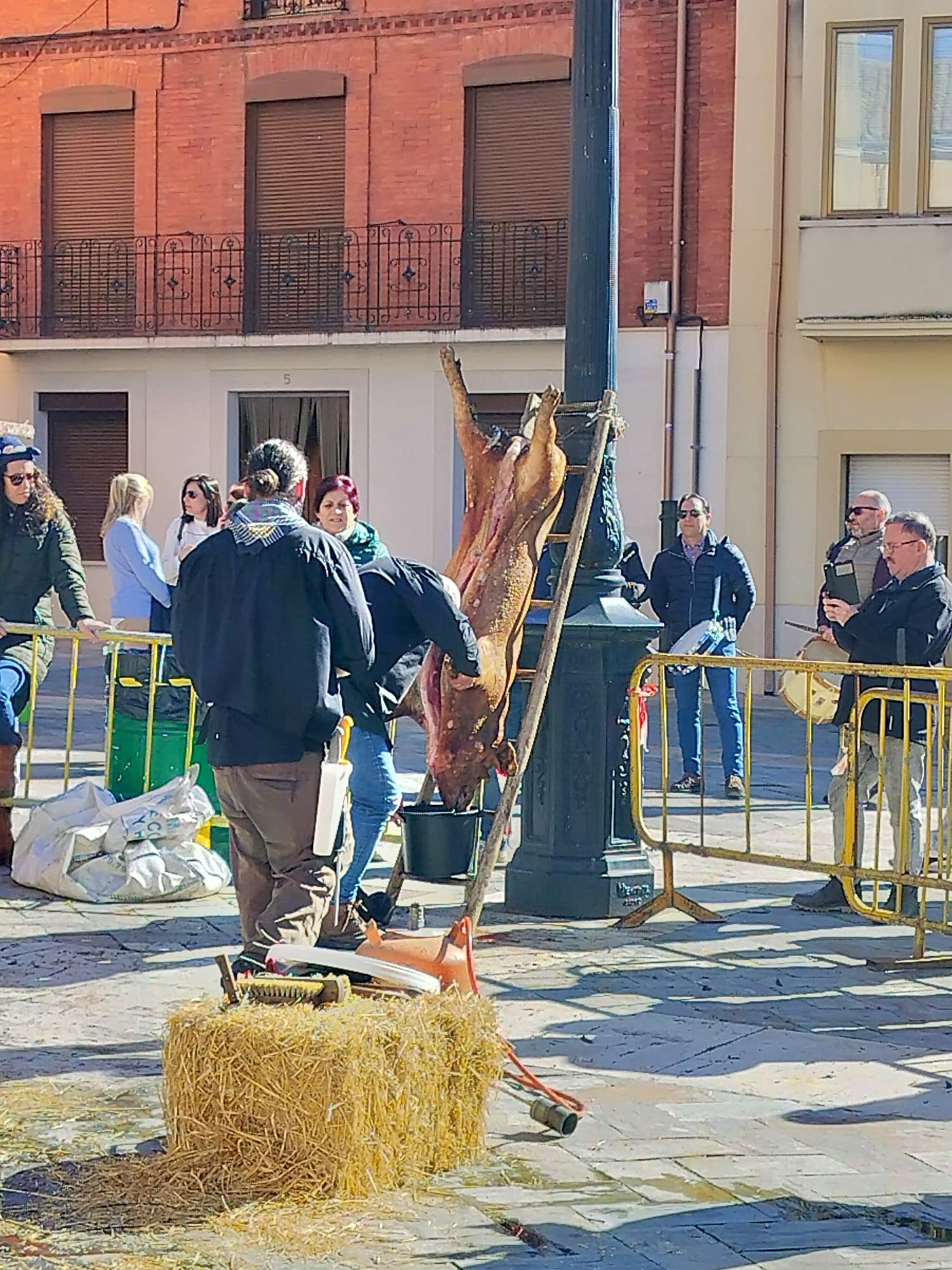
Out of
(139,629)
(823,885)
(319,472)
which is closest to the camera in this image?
(823,885)

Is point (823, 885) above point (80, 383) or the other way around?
the other way around

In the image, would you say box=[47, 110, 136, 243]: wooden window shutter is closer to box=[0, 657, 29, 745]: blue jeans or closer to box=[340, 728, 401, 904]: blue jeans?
box=[0, 657, 29, 745]: blue jeans

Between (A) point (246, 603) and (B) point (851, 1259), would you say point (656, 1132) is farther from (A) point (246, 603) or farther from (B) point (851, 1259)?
(A) point (246, 603)

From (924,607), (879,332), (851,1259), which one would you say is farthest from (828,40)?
(851,1259)

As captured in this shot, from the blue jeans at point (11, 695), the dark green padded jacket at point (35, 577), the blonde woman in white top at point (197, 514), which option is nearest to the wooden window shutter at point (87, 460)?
the blonde woman in white top at point (197, 514)

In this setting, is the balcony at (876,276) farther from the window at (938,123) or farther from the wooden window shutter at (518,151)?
the wooden window shutter at (518,151)

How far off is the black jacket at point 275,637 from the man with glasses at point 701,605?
6285mm

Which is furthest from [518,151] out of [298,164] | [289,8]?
[289,8]

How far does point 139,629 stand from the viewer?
37.0 feet

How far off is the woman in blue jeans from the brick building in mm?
13910

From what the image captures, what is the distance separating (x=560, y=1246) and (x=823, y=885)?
15.7 ft

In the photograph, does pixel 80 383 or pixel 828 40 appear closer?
pixel 828 40

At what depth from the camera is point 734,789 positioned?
474 inches

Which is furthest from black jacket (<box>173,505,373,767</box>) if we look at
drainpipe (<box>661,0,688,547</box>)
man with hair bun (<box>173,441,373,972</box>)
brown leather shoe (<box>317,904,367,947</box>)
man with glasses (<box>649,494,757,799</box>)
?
drainpipe (<box>661,0,688,547</box>)
